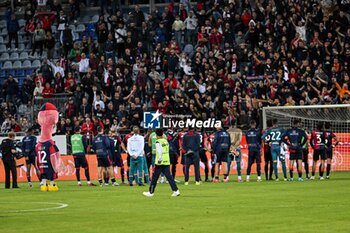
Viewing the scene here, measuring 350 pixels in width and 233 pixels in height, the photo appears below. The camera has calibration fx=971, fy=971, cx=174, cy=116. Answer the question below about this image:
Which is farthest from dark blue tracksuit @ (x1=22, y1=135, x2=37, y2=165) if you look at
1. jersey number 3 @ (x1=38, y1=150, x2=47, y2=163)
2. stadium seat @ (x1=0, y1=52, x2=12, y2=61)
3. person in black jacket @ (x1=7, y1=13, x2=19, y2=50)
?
stadium seat @ (x1=0, y1=52, x2=12, y2=61)

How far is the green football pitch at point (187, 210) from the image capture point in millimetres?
18016

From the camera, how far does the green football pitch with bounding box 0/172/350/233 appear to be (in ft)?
59.1

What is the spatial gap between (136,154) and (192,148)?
88.6 inches

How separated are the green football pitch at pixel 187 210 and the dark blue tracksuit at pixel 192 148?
115 inches

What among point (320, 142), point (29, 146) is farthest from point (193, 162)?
point (29, 146)

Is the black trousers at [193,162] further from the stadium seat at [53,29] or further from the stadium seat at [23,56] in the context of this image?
the stadium seat at [53,29]

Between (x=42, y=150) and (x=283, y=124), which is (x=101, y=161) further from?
(x=283, y=124)

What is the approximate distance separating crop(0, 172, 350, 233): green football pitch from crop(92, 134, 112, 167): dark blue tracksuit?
11.6 ft

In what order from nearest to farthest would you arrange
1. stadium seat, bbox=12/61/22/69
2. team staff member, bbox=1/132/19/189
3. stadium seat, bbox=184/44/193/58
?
team staff member, bbox=1/132/19/189
stadium seat, bbox=184/44/193/58
stadium seat, bbox=12/61/22/69

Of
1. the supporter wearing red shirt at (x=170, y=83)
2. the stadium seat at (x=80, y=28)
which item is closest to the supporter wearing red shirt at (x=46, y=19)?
the stadium seat at (x=80, y=28)

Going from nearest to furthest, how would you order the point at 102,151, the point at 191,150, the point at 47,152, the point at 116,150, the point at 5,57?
the point at 47,152 < the point at 191,150 < the point at 102,151 < the point at 116,150 < the point at 5,57

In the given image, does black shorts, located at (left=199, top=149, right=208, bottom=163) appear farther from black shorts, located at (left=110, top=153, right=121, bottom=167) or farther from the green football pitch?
the green football pitch

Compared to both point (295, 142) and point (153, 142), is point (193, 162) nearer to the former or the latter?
point (153, 142)

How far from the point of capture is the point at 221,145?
117ft
